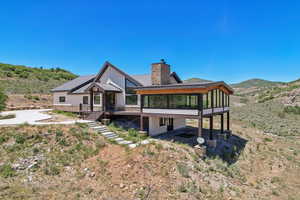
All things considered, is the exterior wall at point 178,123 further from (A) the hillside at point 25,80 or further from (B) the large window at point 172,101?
(A) the hillside at point 25,80

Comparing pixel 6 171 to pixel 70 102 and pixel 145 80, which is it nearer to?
pixel 145 80

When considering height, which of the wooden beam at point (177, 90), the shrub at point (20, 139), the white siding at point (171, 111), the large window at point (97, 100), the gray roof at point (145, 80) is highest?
the gray roof at point (145, 80)

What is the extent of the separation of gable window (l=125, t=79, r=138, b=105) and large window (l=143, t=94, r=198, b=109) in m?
2.37

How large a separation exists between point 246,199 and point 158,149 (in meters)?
4.97

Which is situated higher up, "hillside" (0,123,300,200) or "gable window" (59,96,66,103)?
"gable window" (59,96,66,103)

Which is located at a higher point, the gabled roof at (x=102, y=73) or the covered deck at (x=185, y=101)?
the gabled roof at (x=102, y=73)

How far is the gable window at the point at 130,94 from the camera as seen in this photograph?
17.6 m

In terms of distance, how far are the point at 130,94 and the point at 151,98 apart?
140 inches

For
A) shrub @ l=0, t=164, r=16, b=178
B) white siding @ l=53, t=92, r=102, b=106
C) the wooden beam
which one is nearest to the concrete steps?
the wooden beam

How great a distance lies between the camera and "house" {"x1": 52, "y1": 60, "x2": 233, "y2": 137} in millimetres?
12867

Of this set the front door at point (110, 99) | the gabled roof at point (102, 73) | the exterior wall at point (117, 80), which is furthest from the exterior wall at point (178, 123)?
the front door at point (110, 99)

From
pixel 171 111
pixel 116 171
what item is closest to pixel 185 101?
pixel 171 111

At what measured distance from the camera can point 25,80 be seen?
40062mm

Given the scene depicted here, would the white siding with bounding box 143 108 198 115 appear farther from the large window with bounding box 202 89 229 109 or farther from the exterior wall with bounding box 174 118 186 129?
the exterior wall with bounding box 174 118 186 129
